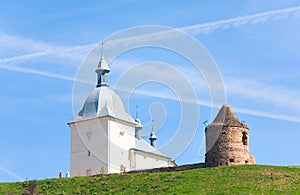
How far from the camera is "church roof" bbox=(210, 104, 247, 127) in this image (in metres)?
59.3

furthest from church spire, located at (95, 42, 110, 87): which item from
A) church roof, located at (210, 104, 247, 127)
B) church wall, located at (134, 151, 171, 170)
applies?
church roof, located at (210, 104, 247, 127)

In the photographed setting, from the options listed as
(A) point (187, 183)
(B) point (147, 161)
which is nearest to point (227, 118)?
(A) point (187, 183)

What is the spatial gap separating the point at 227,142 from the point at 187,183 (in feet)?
25.1

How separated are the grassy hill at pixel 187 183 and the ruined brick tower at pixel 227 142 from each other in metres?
3.47

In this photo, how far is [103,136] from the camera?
240ft

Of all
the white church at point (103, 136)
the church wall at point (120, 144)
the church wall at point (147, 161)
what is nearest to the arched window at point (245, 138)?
the church wall at point (120, 144)

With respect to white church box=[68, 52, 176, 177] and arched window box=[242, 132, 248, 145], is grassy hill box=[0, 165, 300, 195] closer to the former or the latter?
arched window box=[242, 132, 248, 145]

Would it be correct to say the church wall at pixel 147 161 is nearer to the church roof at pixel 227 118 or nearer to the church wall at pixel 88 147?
the church wall at pixel 88 147

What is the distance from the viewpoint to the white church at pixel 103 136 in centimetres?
7231

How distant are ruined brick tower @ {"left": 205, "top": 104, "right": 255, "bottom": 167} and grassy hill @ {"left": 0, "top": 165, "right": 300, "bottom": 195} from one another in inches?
136

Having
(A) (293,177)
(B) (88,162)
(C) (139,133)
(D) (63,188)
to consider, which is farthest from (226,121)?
(C) (139,133)

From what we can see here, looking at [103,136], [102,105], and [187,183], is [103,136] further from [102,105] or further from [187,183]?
[187,183]

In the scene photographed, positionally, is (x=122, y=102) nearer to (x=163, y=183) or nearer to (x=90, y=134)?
(x=90, y=134)

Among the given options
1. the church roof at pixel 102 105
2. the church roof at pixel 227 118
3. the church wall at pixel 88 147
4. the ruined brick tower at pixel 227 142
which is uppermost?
the church roof at pixel 102 105
